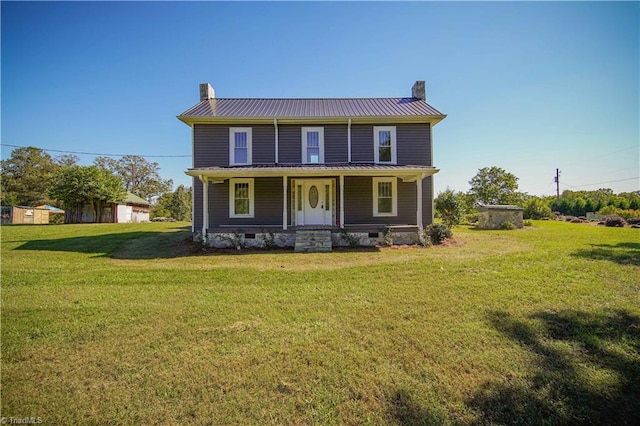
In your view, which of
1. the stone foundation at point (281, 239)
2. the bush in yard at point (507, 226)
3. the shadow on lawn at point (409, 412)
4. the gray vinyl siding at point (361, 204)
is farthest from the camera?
the bush in yard at point (507, 226)

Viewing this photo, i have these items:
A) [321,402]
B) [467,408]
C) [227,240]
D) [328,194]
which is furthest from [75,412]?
[328,194]

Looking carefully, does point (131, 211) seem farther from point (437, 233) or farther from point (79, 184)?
point (437, 233)

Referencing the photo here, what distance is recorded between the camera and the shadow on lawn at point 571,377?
2455mm

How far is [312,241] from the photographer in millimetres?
10695

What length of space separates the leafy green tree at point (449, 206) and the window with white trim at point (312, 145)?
305 inches

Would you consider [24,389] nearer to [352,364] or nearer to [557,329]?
[352,364]

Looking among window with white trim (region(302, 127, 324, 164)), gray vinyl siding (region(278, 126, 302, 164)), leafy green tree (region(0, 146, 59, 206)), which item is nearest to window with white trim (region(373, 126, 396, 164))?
window with white trim (region(302, 127, 324, 164))

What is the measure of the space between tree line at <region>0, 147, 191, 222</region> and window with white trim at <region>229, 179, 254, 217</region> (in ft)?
64.4

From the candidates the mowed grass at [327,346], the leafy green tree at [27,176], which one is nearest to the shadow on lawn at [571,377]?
the mowed grass at [327,346]

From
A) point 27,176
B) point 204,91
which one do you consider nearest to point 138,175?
point 27,176

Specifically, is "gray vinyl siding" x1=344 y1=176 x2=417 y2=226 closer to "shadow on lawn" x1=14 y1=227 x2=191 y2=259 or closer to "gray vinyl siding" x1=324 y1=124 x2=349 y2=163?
"gray vinyl siding" x1=324 y1=124 x2=349 y2=163

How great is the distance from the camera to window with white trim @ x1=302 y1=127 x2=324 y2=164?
13.4 m

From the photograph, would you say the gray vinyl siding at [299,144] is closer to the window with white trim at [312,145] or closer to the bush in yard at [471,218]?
the window with white trim at [312,145]

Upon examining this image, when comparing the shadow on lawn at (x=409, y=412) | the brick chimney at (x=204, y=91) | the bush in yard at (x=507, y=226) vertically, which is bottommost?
the shadow on lawn at (x=409, y=412)
